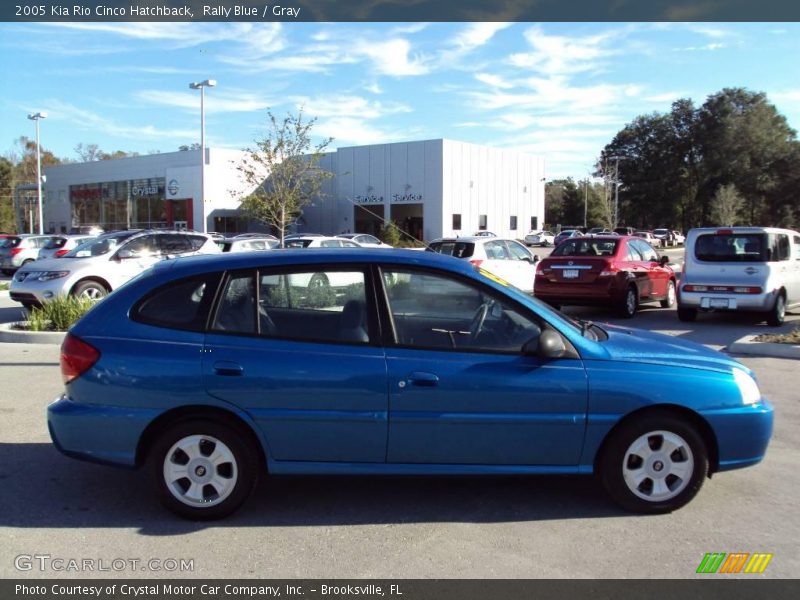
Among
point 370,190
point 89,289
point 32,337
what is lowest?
point 32,337

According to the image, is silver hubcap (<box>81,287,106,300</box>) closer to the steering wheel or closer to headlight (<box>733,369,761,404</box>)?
the steering wheel

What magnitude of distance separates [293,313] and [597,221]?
265 ft

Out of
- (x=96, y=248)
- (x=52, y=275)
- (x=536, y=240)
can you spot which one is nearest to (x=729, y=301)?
(x=96, y=248)

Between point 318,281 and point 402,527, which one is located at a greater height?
point 318,281

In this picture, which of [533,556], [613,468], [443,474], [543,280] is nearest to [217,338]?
[443,474]

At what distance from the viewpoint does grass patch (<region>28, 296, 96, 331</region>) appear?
11.3m

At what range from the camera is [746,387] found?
4.36 metres

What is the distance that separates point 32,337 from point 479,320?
30.2 ft

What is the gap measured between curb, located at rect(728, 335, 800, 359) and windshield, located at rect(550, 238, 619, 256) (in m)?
3.65

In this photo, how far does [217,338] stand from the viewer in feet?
13.7

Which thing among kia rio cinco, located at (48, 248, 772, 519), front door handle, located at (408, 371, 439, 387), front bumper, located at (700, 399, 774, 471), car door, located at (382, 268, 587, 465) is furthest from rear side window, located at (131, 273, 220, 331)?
front bumper, located at (700, 399, 774, 471)

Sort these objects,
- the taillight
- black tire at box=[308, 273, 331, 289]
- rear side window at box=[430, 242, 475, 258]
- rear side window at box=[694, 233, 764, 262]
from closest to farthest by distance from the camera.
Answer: the taillight → black tire at box=[308, 273, 331, 289] → rear side window at box=[694, 233, 764, 262] → rear side window at box=[430, 242, 475, 258]

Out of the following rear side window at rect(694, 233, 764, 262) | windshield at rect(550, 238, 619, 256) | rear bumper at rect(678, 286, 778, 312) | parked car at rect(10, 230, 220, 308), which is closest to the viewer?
rear bumper at rect(678, 286, 778, 312)

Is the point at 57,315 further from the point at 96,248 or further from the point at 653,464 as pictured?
the point at 653,464
